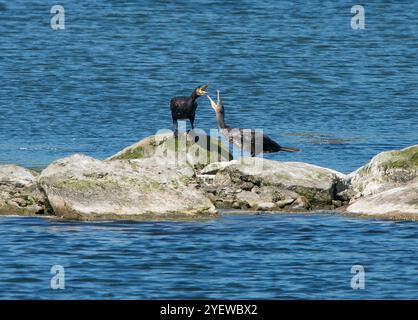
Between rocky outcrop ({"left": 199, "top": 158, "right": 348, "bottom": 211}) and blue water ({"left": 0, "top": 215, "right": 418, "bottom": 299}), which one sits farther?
rocky outcrop ({"left": 199, "top": 158, "right": 348, "bottom": 211})

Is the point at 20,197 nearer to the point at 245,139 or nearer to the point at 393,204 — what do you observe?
the point at 245,139

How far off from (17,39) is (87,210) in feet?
80.5

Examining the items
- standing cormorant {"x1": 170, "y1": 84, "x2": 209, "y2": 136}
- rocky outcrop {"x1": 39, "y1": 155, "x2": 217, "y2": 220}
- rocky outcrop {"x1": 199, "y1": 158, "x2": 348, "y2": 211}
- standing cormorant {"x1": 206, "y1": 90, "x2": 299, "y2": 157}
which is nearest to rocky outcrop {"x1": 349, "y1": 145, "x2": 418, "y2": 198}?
rocky outcrop {"x1": 199, "y1": 158, "x2": 348, "y2": 211}

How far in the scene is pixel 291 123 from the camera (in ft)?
104

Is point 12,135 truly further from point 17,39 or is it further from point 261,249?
point 17,39

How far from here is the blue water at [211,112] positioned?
17.9 meters

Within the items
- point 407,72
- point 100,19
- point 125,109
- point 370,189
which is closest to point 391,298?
point 370,189

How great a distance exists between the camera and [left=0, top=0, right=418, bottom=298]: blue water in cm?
1789

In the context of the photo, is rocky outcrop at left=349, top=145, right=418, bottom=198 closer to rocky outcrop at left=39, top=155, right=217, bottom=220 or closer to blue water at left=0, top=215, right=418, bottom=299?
blue water at left=0, top=215, right=418, bottom=299

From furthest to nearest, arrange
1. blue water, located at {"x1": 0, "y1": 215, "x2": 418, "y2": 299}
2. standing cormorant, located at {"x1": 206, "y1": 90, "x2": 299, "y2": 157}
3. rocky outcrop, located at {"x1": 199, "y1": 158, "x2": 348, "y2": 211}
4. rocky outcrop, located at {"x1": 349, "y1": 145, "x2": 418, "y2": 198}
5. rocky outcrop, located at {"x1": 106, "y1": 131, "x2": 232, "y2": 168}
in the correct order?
standing cormorant, located at {"x1": 206, "y1": 90, "x2": 299, "y2": 157} → rocky outcrop, located at {"x1": 106, "y1": 131, "x2": 232, "y2": 168} → rocky outcrop, located at {"x1": 349, "y1": 145, "x2": 418, "y2": 198} → rocky outcrop, located at {"x1": 199, "y1": 158, "x2": 348, "y2": 211} → blue water, located at {"x1": 0, "y1": 215, "x2": 418, "y2": 299}

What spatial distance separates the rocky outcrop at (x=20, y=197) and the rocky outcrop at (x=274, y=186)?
2.58 meters

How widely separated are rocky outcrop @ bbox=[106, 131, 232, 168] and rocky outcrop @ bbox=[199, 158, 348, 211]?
0.96 meters

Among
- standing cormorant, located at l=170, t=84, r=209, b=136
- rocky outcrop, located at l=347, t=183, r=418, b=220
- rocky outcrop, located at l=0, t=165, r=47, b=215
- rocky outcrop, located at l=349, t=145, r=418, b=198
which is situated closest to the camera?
rocky outcrop, located at l=347, t=183, r=418, b=220

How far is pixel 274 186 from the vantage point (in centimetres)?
2173
